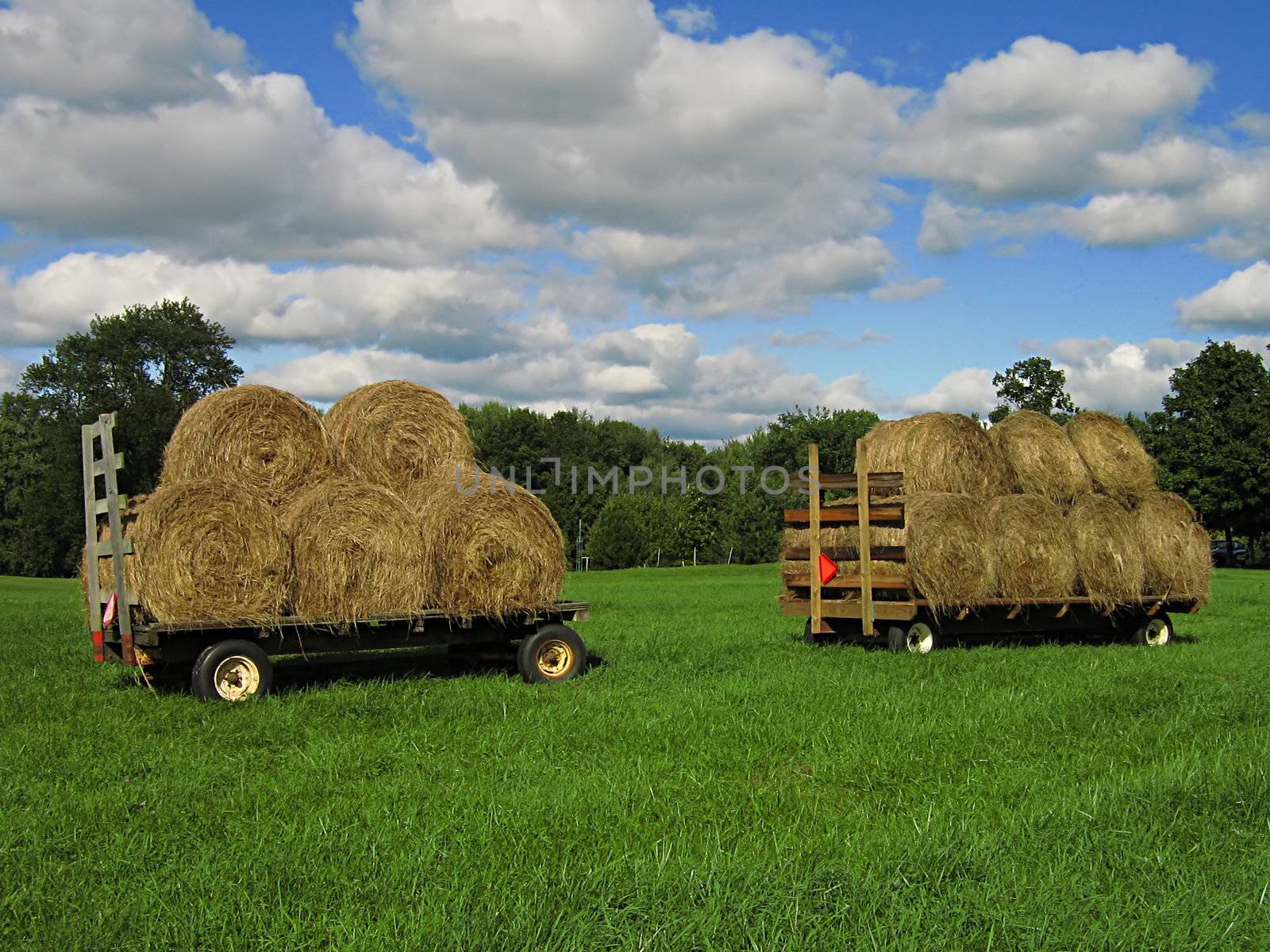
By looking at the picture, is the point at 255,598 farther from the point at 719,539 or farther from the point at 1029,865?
the point at 719,539

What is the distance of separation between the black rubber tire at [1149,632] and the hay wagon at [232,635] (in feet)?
29.1

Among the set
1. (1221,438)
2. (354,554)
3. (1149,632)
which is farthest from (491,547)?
(1221,438)

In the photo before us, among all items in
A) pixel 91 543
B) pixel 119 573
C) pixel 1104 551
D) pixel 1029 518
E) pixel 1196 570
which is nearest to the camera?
pixel 119 573

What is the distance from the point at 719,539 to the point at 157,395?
1500 inches

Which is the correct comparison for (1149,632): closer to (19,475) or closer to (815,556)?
(815,556)

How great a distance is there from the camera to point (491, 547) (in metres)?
10.9

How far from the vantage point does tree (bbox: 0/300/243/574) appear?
57.2 metres

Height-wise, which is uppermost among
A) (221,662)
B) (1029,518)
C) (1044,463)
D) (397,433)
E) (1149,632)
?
(397,433)

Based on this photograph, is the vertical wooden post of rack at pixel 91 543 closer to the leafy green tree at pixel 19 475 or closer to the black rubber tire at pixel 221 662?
the black rubber tire at pixel 221 662

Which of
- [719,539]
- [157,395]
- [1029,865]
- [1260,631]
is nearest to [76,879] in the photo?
[1029,865]

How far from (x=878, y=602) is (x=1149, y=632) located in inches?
A: 199

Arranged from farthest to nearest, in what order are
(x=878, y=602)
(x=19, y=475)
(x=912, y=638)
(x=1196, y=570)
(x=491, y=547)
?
(x=19, y=475)
(x=1196, y=570)
(x=912, y=638)
(x=878, y=602)
(x=491, y=547)

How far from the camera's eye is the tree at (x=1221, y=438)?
55.7 meters

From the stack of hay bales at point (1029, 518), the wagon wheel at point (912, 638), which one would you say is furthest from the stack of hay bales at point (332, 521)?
the stack of hay bales at point (1029, 518)
